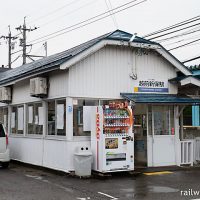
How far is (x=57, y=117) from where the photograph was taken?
1348cm

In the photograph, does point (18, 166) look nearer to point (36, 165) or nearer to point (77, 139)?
point (36, 165)

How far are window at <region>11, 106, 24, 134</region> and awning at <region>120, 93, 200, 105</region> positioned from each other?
5.15m

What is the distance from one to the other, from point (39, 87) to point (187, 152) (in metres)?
6.26

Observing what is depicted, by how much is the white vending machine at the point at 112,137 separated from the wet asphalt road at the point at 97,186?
1.57ft

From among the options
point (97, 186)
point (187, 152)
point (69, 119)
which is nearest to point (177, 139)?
point (187, 152)

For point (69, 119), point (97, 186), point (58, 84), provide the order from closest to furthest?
point (97, 186) → point (69, 119) → point (58, 84)

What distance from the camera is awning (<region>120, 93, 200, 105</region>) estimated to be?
13367 millimetres

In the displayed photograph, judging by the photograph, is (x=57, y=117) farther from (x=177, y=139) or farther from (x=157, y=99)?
(x=177, y=139)

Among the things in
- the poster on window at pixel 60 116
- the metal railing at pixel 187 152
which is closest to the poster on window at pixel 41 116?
the poster on window at pixel 60 116

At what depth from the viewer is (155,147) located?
46.7 feet

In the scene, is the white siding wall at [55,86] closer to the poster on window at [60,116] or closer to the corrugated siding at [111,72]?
the corrugated siding at [111,72]

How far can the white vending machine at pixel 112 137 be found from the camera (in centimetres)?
1216

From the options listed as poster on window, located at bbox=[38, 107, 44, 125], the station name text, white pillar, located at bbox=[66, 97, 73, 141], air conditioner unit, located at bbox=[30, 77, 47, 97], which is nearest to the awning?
the station name text

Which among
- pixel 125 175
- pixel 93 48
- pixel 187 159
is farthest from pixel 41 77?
pixel 187 159
